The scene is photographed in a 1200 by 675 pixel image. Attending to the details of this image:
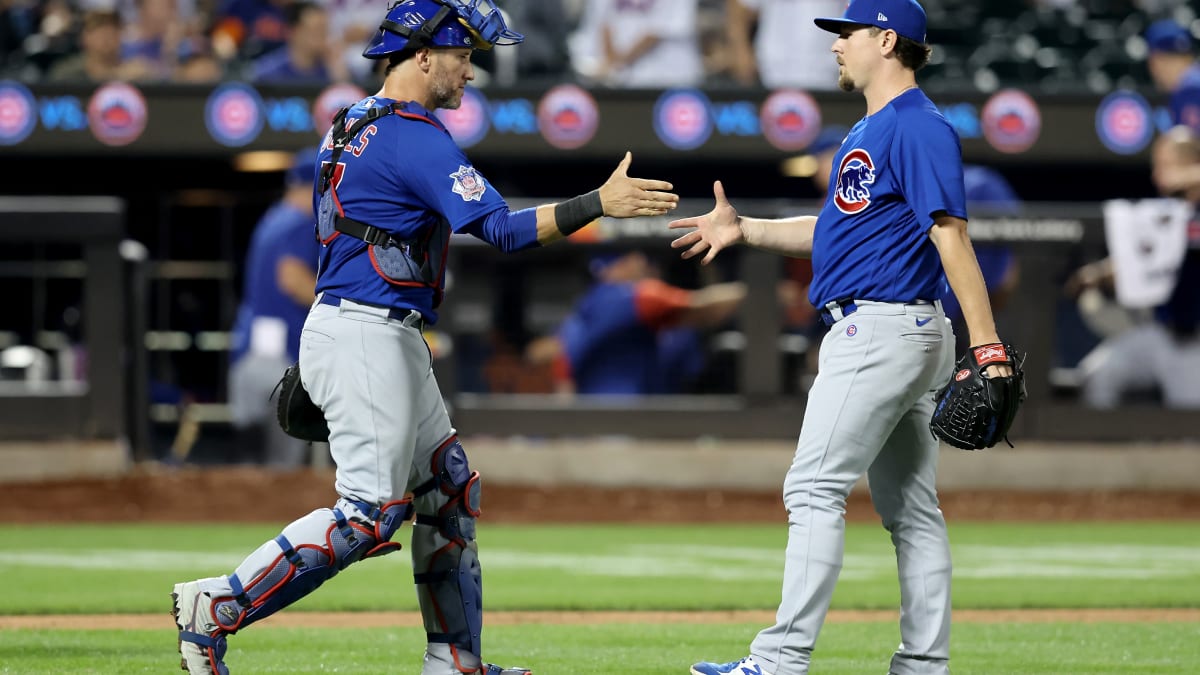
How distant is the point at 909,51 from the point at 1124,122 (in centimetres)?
1126

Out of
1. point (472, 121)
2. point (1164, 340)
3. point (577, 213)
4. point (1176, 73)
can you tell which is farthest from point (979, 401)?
point (1176, 73)

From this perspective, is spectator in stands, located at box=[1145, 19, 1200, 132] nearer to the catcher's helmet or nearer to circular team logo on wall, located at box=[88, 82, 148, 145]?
circular team logo on wall, located at box=[88, 82, 148, 145]

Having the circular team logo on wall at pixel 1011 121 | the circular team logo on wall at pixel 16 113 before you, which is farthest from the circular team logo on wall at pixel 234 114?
the circular team logo on wall at pixel 1011 121

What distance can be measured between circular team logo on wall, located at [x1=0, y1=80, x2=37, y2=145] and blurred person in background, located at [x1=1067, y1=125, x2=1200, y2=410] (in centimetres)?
895

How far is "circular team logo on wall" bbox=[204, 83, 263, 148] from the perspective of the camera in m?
15.1

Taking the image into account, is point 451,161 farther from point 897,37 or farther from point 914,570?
point 914,570

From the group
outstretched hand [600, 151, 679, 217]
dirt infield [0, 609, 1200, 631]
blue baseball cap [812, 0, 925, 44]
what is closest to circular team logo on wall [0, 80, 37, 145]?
dirt infield [0, 609, 1200, 631]

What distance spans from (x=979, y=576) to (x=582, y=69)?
908 centimetres

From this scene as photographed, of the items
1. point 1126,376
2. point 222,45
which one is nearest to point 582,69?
point 222,45

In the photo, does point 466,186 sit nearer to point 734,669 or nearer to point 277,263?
point 734,669

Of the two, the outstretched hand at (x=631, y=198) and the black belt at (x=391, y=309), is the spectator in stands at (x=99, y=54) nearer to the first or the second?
the black belt at (x=391, y=309)

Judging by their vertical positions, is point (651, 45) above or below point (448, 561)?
above

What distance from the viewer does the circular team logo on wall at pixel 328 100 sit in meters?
15.1

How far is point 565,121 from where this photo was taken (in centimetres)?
1523
